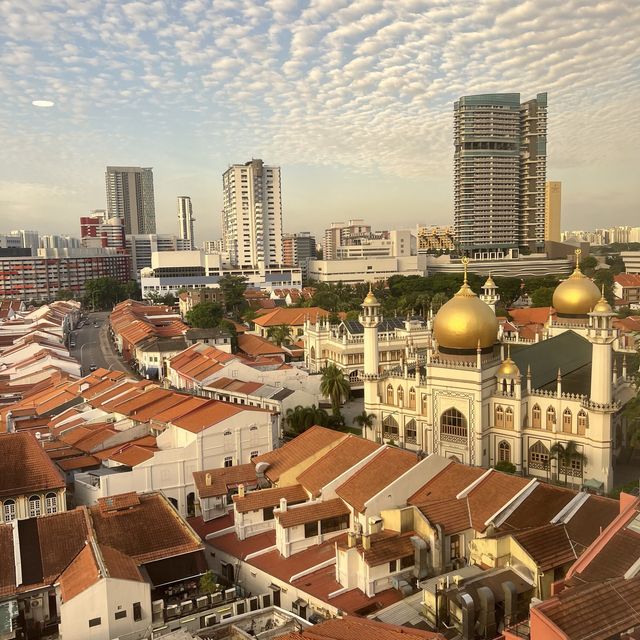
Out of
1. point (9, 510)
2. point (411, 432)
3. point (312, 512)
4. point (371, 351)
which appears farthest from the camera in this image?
point (371, 351)

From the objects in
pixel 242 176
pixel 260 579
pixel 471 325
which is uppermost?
pixel 242 176

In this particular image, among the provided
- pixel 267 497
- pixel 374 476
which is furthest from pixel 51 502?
pixel 374 476

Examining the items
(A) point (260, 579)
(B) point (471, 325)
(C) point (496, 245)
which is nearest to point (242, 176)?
(C) point (496, 245)

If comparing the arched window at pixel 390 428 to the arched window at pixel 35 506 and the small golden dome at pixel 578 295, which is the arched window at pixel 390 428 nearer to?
the small golden dome at pixel 578 295

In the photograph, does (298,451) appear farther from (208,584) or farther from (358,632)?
(358,632)

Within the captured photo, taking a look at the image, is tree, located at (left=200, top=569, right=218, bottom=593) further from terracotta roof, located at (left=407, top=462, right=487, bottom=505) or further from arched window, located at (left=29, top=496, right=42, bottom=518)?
arched window, located at (left=29, top=496, right=42, bottom=518)

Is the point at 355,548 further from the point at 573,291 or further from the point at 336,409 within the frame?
the point at 573,291
